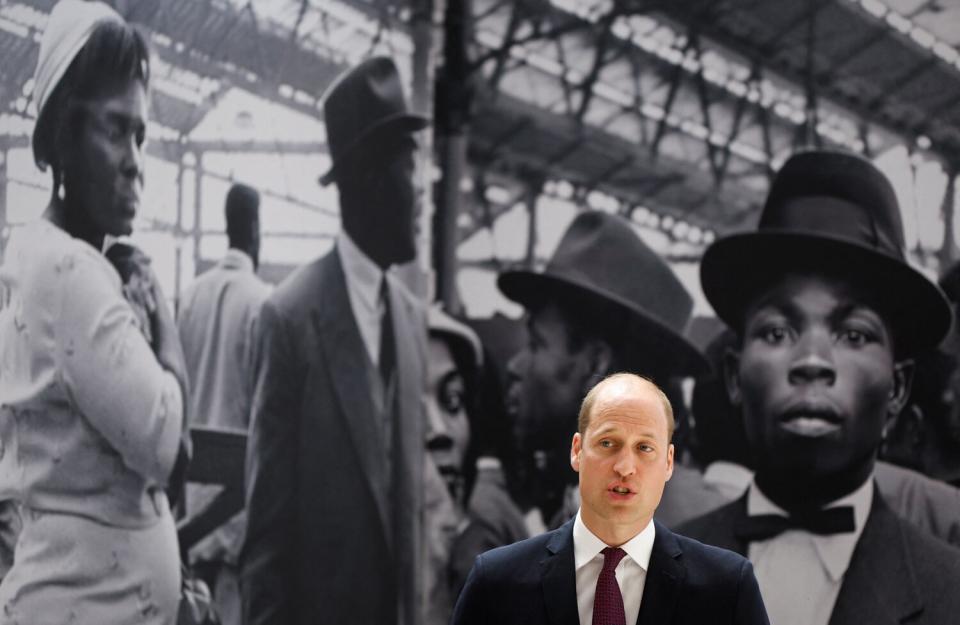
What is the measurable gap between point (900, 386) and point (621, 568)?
9.91 ft

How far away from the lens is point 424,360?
5121 millimetres

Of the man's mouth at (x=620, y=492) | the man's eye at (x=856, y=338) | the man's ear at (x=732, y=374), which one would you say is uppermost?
the man's eye at (x=856, y=338)

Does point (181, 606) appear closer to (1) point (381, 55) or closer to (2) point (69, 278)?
(2) point (69, 278)

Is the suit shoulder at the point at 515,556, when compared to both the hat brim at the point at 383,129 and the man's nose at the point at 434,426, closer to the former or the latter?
the hat brim at the point at 383,129

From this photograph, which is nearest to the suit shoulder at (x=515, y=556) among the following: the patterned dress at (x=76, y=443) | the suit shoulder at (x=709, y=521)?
the patterned dress at (x=76, y=443)

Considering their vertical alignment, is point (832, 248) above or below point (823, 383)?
above

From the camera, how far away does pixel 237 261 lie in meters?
4.04

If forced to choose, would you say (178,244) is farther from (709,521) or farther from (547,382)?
(709,521)

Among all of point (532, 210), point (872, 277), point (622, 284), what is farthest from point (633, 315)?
point (872, 277)

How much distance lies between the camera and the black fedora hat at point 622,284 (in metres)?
4.50

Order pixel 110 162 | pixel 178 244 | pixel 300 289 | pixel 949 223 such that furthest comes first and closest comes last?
pixel 300 289, pixel 949 223, pixel 178 244, pixel 110 162

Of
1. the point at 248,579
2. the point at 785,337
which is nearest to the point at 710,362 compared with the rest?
the point at 785,337

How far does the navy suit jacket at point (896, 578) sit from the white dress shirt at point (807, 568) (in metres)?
0.02

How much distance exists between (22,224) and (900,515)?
2.98 m
